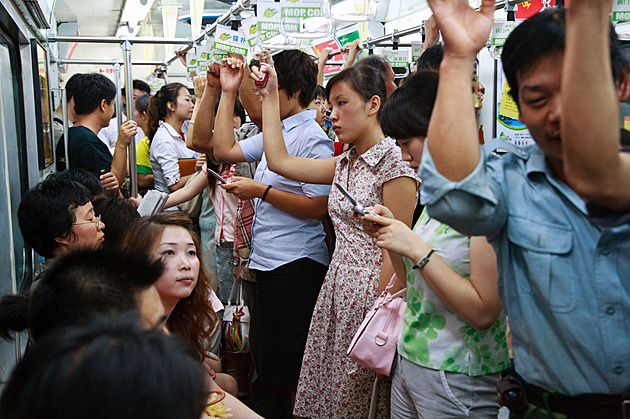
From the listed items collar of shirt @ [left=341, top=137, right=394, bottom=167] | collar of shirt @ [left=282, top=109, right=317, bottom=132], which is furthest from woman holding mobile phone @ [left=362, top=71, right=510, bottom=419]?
collar of shirt @ [left=282, top=109, right=317, bottom=132]

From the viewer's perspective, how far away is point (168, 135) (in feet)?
14.9

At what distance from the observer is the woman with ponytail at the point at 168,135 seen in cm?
436

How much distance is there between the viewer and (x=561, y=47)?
983 millimetres

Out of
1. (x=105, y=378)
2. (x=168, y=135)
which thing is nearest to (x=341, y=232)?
(x=105, y=378)

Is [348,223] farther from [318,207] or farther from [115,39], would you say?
[115,39]

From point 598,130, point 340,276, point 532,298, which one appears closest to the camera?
point 598,130

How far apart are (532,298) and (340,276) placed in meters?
1.39

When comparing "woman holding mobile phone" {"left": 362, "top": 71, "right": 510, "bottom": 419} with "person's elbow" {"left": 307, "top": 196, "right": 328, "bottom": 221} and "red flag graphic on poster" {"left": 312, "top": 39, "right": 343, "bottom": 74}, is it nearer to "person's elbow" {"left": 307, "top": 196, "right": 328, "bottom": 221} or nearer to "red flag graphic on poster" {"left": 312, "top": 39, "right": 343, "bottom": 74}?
"person's elbow" {"left": 307, "top": 196, "right": 328, "bottom": 221}

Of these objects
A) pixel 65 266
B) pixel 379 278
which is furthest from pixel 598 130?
pixel 379 278

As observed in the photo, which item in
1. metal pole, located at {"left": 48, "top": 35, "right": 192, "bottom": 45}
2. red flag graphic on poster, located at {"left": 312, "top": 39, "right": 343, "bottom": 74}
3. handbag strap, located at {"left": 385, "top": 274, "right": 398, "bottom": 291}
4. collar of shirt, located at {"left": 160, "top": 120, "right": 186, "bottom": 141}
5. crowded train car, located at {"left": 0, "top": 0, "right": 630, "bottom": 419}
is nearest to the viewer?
crowded train car, located at {"left": 0, "top": 0, "right": 630, "bottom": 419}

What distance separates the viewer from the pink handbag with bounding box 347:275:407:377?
77.7 inches

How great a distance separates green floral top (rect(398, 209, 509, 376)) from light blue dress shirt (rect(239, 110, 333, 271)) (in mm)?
1151

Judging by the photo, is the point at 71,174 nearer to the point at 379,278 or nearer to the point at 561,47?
the point at 379,278

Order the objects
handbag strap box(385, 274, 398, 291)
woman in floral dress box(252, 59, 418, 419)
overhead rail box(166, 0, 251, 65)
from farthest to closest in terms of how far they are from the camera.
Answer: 1. overhead rail box(166, 0, 251, 65)
2. woman in floral dress box(252, 59, 418, 419)
3. handbag strap box(385, 274, 398, 291)
